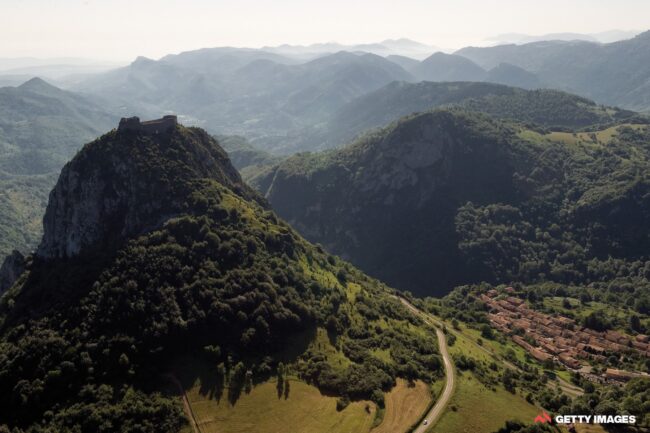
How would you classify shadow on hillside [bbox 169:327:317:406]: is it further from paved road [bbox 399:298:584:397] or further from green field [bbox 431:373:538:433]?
paved road [bbox 399:298:584:397]

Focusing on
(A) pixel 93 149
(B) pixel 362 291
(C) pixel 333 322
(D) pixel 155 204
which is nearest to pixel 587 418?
Result: (C) pixel 333 322

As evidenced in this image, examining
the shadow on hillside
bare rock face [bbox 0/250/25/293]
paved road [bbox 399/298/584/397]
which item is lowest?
paved road [bbox 399/298/584/397]

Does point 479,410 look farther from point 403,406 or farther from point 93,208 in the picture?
point 93,208

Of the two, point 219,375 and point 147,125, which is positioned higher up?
point 147,125

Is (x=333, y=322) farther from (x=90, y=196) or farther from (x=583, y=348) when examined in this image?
(x=583, y=348)

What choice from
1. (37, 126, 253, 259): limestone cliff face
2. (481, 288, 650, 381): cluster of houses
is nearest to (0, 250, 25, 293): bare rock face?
(37, 126, 253, 259): limestone cliff face

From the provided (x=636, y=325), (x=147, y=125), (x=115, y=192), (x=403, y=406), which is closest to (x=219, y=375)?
(x=403, y=406)
